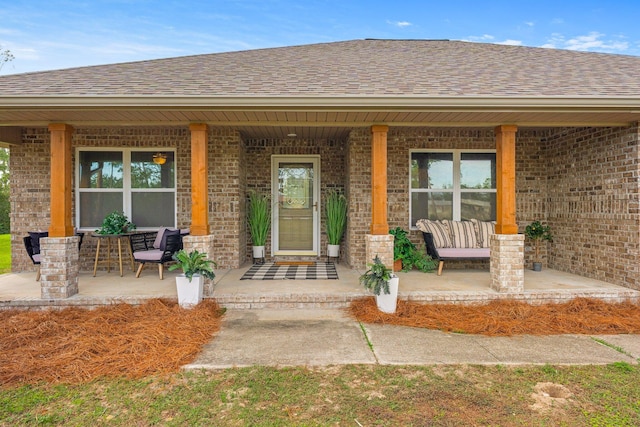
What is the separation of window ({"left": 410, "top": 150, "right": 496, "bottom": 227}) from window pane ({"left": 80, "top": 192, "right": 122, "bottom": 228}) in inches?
188

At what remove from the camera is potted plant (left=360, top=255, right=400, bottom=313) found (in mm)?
4168

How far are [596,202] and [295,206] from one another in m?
4.58

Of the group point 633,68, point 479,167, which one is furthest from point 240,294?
point 633,68

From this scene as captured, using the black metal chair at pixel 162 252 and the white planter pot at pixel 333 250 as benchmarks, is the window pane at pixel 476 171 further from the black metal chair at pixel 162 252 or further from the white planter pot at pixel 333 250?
the black metal chair at pixel 162 252

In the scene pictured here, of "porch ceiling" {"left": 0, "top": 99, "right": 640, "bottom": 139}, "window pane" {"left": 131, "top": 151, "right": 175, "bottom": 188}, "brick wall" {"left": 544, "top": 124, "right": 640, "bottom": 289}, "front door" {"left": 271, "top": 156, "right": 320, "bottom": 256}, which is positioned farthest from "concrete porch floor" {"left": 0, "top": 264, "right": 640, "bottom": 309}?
"porch ceiling" {"left": 0, "top": 99, "right": 640, "bottom": 139}

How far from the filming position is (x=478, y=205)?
253 inches

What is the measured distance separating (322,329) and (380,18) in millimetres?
13110

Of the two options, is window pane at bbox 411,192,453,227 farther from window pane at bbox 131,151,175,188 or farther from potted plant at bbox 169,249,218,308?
window pane at bbox 131,151,175,188

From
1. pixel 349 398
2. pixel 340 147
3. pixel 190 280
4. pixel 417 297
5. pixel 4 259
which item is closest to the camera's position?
pixel 349 398

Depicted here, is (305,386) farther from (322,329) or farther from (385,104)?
(385,104)

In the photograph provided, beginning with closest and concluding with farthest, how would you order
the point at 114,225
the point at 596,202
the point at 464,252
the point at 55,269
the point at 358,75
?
the point at 55,269
the point at 358,75
the point at 596,202
the point at 464,252
the point at 114,225

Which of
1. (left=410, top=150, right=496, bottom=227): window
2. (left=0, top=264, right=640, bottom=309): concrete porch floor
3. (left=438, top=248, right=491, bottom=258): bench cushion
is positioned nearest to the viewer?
(left=0, top=264, right=640, bottom=309): concrete porch floor

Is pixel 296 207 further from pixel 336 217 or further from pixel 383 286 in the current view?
pixel 383 286

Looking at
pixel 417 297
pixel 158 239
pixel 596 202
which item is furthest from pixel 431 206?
pixel 158 239
